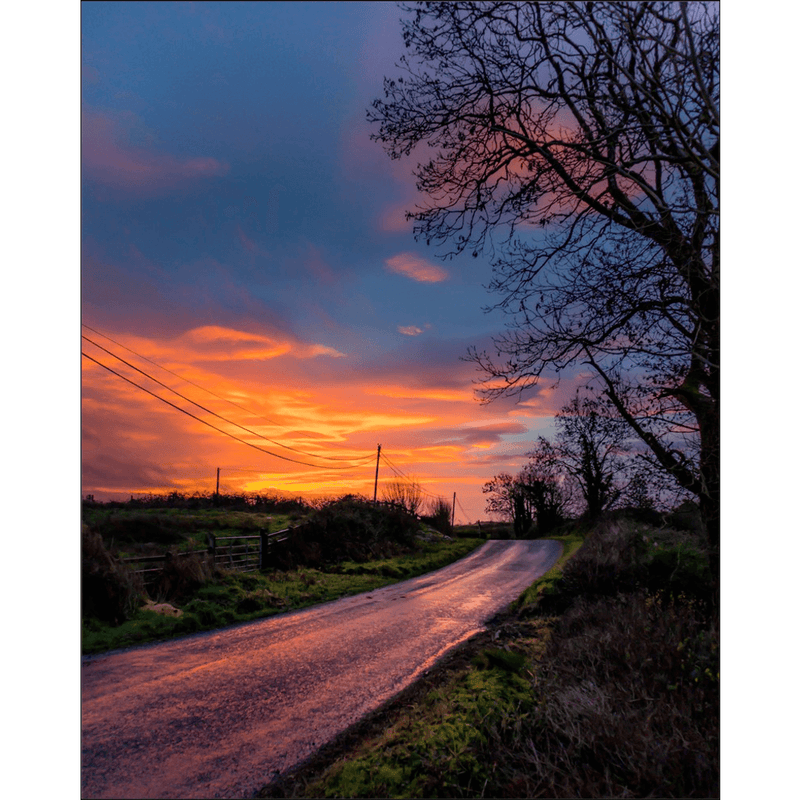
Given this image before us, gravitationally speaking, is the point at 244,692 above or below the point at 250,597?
above

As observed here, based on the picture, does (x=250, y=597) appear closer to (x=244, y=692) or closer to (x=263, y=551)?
(x=263, y=551)

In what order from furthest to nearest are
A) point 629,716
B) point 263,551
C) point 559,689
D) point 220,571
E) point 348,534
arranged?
point 348,534 < point 263,551 < point 220,571 < point 559,689 < point 629,716

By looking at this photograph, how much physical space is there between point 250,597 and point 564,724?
8.61 m

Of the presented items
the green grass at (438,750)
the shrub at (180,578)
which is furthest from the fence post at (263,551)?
the green grass at (438,750)

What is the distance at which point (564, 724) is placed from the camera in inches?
173

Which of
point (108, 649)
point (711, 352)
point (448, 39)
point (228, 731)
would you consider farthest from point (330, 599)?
point (448, 39)

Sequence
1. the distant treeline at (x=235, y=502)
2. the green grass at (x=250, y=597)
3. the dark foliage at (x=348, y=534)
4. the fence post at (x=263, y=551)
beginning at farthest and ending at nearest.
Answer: the distant treeline at (x=235, y=502), the dark foliage at (x=348, y=534), the fence post at (x=263, y=551), the green grass at (x=250, y=597)

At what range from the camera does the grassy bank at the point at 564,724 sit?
3.83 metres

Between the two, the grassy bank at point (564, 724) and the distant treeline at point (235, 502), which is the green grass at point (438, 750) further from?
the distant treeline at point (235, 502)

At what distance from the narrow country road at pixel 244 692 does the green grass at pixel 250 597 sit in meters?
0.47

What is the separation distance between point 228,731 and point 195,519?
1996cm

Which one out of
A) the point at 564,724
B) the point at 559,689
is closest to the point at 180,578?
the point at 559,689
